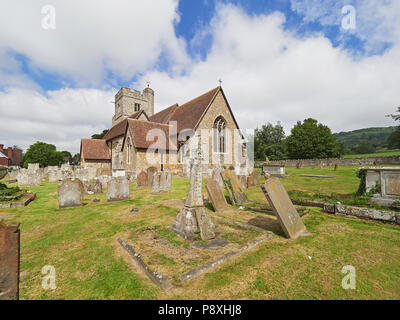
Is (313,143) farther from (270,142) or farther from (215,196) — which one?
(215,196)

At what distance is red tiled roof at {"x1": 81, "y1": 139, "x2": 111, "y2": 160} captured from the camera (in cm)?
2808

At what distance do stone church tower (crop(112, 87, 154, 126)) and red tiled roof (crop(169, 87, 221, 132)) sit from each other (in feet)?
51.1

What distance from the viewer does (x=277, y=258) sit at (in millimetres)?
3578

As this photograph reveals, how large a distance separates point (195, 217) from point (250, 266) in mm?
1808

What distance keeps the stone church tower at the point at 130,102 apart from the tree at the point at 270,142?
3326 cm

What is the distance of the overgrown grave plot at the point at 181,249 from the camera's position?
3090 millimetres

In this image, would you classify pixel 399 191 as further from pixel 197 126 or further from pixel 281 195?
pixel 197 126

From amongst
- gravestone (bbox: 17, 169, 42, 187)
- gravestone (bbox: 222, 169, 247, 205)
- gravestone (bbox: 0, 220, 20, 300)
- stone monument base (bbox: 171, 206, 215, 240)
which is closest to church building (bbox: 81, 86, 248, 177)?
gravestone (bbox: 17, 169, 42, 187)

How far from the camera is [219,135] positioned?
2264cm

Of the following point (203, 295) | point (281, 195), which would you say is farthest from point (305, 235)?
point (203, 295)

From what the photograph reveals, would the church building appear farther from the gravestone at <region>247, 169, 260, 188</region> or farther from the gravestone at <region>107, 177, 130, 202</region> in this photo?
the gravestone at <region>107, 177, 130, 202</region>

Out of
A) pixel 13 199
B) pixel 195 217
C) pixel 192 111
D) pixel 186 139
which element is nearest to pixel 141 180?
pixel 13 199

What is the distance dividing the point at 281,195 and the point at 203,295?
3302 millimetres

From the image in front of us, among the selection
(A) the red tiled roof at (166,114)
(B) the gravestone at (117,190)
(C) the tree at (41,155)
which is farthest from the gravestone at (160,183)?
(C) the tree at (41,155)
